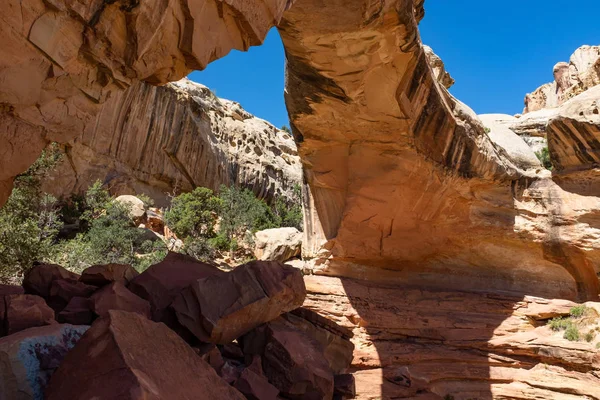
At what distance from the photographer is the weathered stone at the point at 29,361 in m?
2.71

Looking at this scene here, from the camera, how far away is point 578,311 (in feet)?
33.7

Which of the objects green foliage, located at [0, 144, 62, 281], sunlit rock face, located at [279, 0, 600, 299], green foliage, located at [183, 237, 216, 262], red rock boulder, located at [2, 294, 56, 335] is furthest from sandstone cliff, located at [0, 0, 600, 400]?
green foliage, located at [183, 237, 216, 262]

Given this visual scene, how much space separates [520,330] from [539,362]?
94 cm

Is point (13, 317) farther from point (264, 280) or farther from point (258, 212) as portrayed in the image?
point (258, 212)

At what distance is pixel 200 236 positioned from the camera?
24594 mm

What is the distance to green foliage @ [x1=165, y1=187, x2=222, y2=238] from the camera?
79.9 feet

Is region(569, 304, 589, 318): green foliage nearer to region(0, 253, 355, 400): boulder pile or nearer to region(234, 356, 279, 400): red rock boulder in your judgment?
region(0, 253, 355, 400): boulder pile

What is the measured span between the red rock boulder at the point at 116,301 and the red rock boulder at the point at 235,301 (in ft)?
0.93

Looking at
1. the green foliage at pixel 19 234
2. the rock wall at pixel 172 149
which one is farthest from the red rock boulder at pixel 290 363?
the rock wall at pixel 172 149

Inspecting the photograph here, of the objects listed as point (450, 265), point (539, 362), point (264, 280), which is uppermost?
point (450, 265)

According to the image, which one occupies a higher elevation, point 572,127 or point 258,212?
point 572,127

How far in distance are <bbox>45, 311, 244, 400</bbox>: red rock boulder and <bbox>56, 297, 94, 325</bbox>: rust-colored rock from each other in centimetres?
94

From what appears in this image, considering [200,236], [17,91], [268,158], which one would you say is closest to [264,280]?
[17,91]

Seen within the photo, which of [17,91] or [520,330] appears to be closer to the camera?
[17,91]
